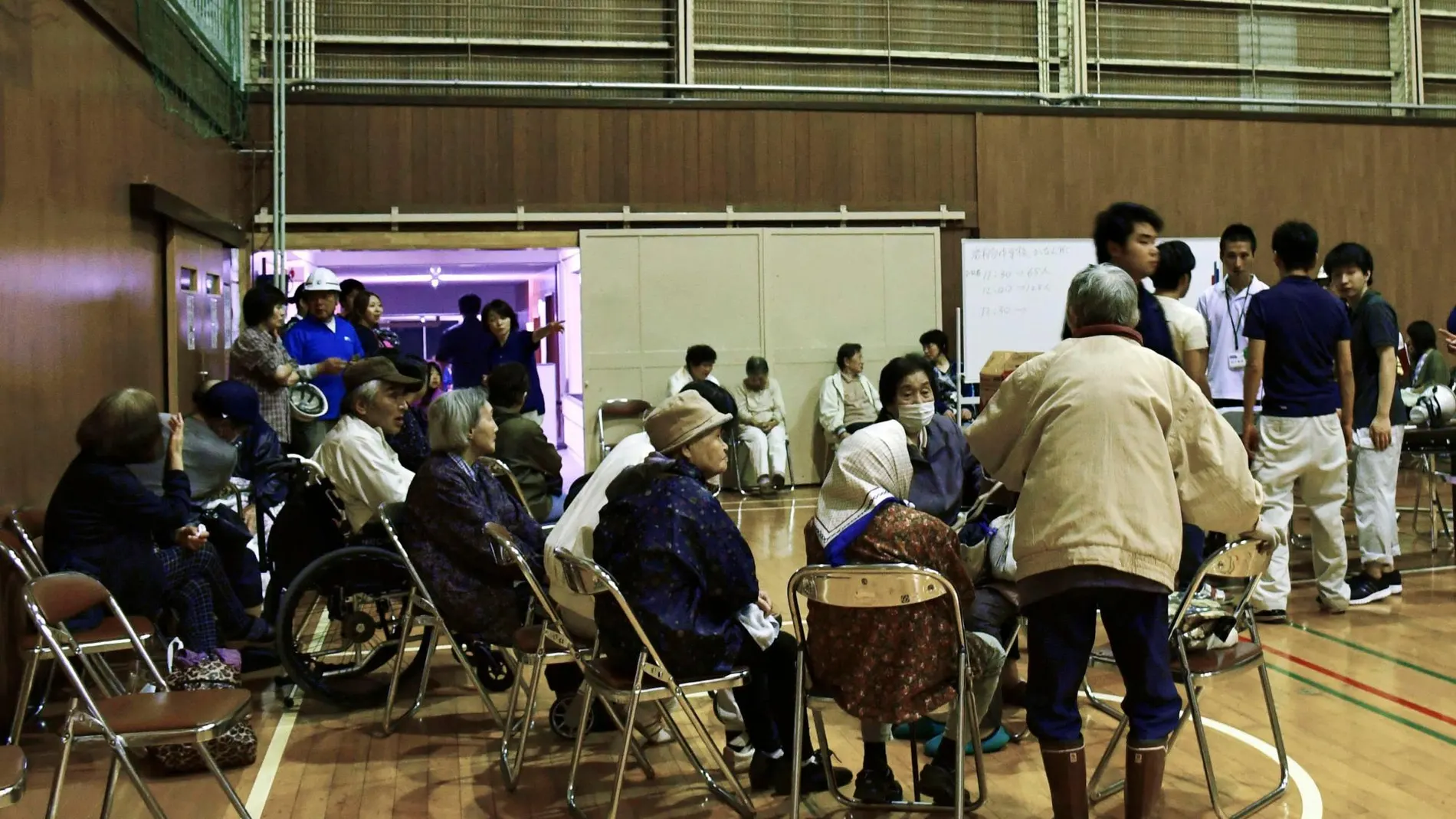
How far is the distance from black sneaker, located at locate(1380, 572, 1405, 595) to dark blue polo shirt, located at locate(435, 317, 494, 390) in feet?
16.5

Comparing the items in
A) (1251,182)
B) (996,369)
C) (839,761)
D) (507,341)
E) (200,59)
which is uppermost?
(200,59)

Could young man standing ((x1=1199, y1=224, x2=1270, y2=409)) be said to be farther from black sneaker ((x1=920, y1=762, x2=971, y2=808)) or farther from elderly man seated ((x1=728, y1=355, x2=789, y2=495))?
elderly man seated ((x1=728, y1=355, x2=789, y2=495))

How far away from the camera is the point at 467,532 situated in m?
3.70

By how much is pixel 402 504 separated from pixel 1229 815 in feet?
8.51

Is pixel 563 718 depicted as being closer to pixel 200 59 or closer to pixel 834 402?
pixel 200 59

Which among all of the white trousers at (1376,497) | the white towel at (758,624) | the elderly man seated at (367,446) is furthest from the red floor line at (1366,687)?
the elderly man seated at (367,446)

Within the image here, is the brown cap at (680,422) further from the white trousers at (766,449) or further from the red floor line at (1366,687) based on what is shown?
the white trousers at (766,449)

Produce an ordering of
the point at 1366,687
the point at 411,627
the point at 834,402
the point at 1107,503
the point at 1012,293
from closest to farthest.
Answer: the point at 1107,503, the point at 411,627, the point at 1366,687, the point at 834,402, the point at 1012,293

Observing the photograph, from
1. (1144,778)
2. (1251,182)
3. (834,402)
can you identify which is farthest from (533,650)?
(1251,182)

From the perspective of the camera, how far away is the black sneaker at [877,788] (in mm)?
2930

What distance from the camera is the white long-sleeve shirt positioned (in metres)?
4.18

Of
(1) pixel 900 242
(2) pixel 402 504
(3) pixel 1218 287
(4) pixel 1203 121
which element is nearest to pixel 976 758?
(2) pixel 402 504

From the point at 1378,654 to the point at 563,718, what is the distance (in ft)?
9.56

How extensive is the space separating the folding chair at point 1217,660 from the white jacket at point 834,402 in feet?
21.1
